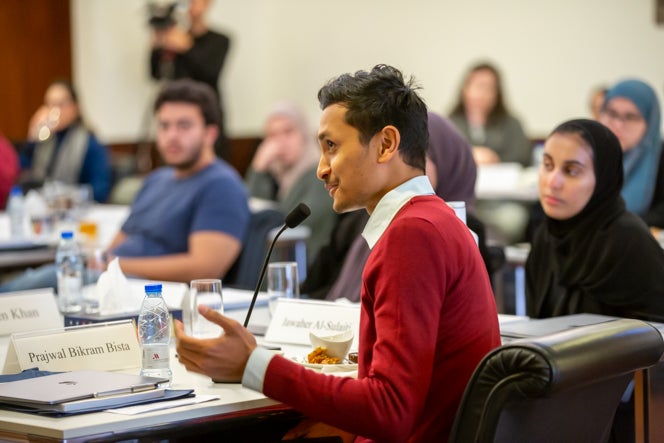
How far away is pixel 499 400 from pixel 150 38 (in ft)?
26.7

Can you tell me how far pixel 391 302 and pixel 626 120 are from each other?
9.72ft

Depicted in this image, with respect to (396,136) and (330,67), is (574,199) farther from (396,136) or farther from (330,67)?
(330,67)

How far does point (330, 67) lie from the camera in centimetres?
988

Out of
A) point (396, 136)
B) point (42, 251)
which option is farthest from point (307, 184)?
point (396, 136)

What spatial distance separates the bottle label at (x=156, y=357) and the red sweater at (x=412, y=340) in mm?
420

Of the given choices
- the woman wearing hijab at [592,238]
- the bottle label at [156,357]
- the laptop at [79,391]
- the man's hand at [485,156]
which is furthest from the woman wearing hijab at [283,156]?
the laptop at [79,391]

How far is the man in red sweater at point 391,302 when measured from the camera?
5.40ft

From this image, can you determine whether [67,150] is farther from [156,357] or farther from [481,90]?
[156,357]

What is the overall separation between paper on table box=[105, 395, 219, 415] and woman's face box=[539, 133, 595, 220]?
4.30 ft

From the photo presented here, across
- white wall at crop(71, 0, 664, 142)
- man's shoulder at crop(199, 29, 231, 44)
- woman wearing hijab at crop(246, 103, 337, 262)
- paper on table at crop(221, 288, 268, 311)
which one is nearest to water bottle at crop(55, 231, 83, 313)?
paper on table at crop(221, 288, 268, 311)

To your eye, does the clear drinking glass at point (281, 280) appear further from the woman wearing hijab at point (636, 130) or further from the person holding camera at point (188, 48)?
the person holding camera at point (188, 48)

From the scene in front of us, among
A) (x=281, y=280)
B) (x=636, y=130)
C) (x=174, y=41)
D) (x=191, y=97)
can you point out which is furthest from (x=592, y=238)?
(x=174, y=41)

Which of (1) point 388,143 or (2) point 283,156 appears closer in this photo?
(1) point 388,143

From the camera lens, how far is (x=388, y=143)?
1813 mm
